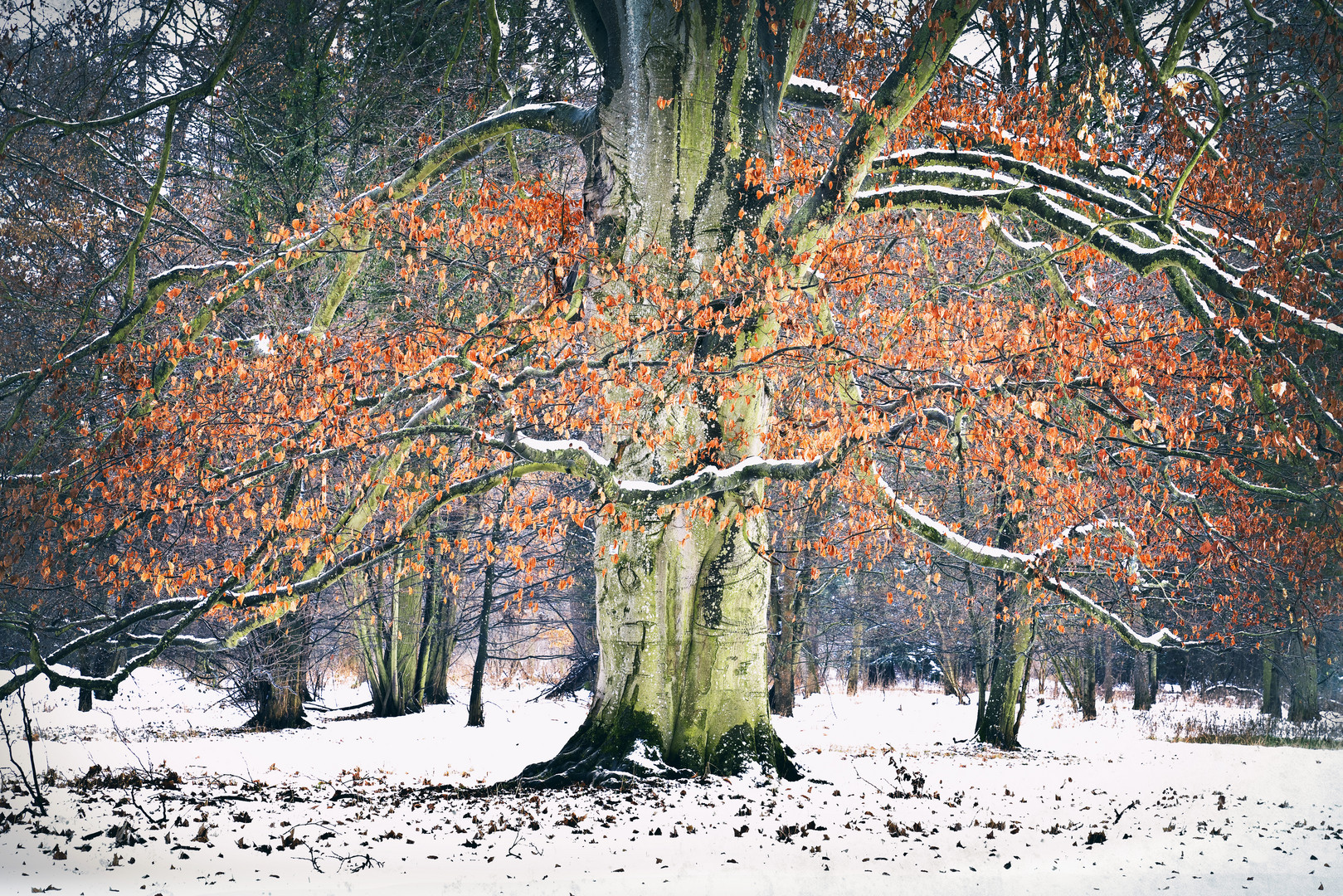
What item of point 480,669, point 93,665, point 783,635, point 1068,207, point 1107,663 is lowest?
point 1107,663

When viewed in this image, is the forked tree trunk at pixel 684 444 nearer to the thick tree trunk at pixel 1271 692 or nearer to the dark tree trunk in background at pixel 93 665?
the dark tree trunk in background at pixel 93 665

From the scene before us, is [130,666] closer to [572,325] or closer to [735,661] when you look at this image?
[572,325]

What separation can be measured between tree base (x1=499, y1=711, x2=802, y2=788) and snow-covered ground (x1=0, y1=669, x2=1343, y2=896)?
25 centimetres

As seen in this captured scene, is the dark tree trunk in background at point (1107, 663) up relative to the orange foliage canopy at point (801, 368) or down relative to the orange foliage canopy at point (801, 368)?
down

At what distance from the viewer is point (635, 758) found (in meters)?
7.40

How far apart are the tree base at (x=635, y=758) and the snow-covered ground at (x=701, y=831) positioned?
247 millimetres

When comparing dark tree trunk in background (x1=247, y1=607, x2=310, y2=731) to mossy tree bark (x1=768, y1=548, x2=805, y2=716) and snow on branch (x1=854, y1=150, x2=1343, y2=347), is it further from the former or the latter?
snow on branch (x1=854, y1=150, x2=1343, y2=347)

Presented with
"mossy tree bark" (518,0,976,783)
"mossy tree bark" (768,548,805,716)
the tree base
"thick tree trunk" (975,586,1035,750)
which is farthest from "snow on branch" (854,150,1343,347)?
"mossy tree bark" (768,548,805,716)

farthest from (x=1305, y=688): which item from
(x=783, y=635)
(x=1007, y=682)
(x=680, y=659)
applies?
(x=680, y=659)

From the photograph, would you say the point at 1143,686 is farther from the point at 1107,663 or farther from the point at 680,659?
the point at 680,659

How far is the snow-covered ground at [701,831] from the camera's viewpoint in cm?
473

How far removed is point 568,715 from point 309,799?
1160cm

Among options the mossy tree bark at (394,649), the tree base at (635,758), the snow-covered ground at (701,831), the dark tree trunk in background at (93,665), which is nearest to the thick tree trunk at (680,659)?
the tree base at (635,758)

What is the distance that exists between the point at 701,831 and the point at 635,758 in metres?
1.69
